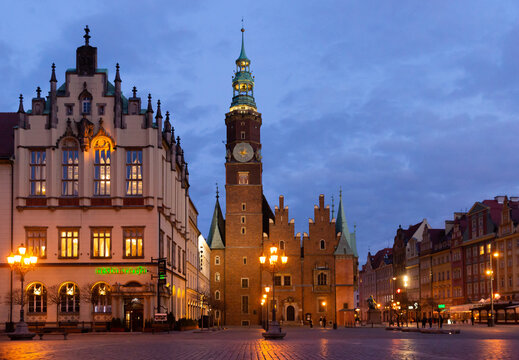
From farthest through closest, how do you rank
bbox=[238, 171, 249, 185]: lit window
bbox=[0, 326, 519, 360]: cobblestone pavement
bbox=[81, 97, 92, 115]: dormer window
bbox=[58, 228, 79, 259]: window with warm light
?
1. bbox=[238, 171, 249, 185]: lit window
2. bbox=[81, 97, 92, 115]: dormer window
3. bbox=[58, 228, 79, 259]: window with warm light
4. bbox=[0, 326, 519, 360]: cobblestone pavement

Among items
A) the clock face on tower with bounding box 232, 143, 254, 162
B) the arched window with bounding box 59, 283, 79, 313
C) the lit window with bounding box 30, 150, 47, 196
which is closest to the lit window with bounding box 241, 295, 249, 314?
the clock face on tower with bounding box 232, 143, 254, 162

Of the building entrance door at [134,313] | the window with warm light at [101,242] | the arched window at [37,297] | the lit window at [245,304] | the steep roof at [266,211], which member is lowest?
the lit window at [245,304]

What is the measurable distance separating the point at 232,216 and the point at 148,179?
55.4m

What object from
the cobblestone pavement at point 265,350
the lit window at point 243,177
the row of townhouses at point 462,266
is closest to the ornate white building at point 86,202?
the cobblestone pavement at point 265,350

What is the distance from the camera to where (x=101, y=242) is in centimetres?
5969

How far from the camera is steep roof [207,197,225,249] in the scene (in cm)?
11762

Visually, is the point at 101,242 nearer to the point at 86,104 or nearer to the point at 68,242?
the point at 68,242

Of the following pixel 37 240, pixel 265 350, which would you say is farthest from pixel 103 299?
pixel 265 350

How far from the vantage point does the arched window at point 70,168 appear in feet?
197

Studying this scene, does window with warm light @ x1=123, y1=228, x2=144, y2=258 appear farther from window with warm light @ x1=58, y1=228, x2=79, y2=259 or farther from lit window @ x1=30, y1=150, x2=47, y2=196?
lit window @ x1=30, y1=150, x2=47, y2=196

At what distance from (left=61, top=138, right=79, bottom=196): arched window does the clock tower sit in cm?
5586

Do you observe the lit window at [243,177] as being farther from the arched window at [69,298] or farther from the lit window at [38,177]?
the arched window at [69,298]

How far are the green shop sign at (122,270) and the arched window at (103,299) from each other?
1.02 metres

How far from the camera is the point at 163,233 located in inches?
2482
